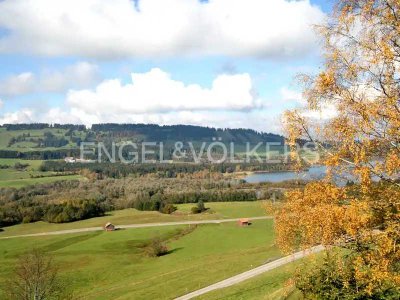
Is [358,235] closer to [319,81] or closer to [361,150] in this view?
[361,150]

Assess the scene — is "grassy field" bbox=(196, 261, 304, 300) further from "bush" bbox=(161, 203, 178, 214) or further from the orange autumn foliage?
"bush" bbox=(161, 203, 178, 214)

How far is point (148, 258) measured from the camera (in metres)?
75.8

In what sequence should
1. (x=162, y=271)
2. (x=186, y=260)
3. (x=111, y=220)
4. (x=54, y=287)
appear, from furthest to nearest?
1. (x=111, y=220)
2. (x=186, y=260)
3. (x=162, y=271)
4. (x=54, y=287)

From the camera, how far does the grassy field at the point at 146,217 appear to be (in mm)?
115188

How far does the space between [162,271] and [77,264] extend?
19641mm

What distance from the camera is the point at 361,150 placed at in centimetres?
1173

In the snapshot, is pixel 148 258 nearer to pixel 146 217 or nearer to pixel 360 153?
pixel 146 217

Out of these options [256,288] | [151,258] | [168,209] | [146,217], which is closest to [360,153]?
[256,288]

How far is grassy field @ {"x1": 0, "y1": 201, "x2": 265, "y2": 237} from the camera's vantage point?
115 m

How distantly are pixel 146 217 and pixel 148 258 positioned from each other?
48884mm

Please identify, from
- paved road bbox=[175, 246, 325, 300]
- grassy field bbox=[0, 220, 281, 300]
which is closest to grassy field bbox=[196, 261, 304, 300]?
grassy field bbox=[0, 220, 281, 300]

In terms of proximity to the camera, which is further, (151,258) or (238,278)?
(151,258)

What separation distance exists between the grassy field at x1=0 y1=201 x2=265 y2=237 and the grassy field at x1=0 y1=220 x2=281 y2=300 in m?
13.9

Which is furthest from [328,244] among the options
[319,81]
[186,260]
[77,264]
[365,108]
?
[77,264]
